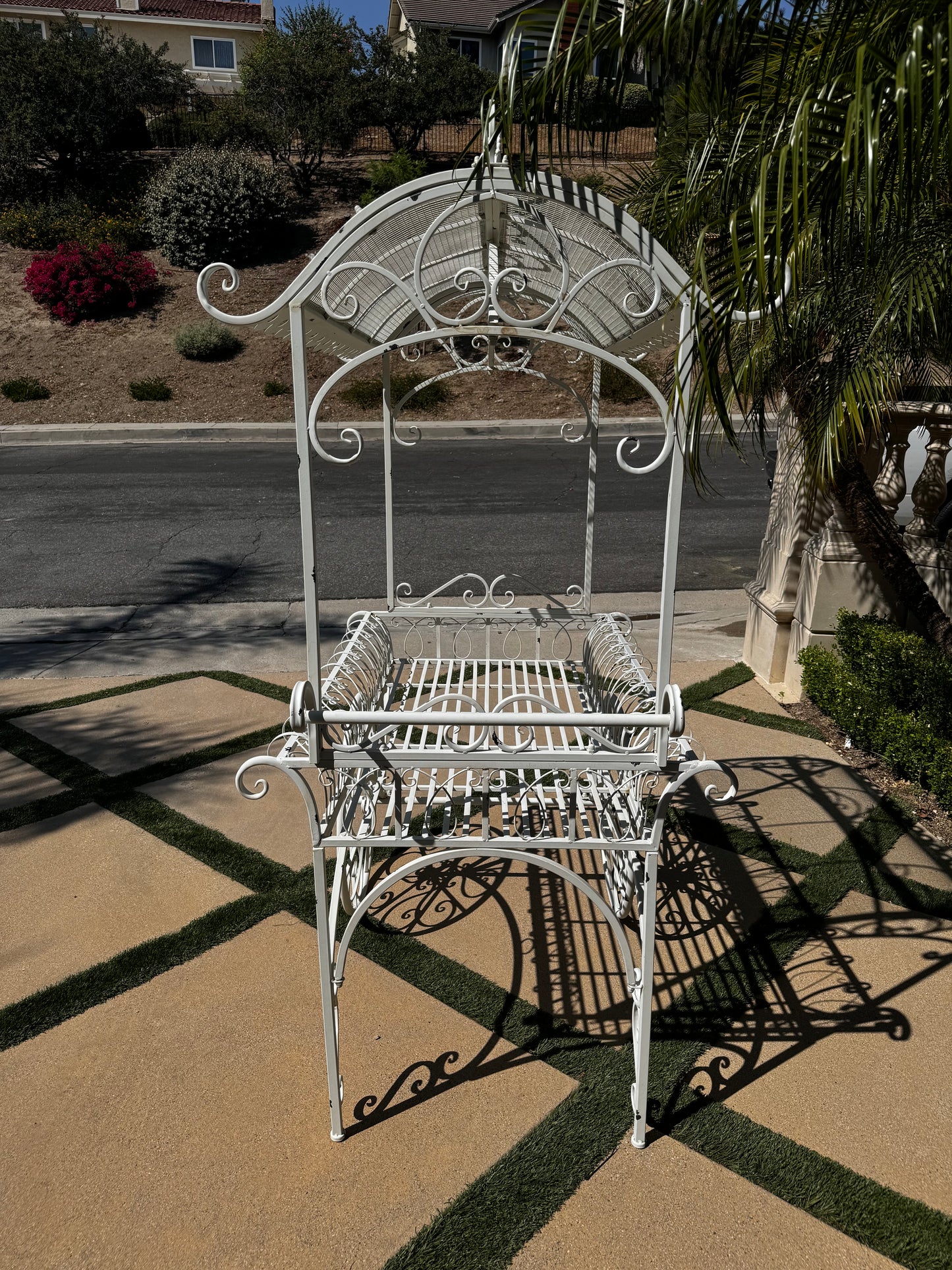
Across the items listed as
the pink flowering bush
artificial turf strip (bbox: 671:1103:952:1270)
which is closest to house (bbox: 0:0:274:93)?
the pink flowering bush

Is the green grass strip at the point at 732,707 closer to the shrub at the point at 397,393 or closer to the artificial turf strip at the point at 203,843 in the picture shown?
the artificial turf strip at the point at 203,843

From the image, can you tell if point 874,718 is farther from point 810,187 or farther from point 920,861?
point 810,187

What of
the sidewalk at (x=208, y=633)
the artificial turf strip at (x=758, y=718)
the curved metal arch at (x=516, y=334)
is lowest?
the sidewalk at (x=208, y=633)

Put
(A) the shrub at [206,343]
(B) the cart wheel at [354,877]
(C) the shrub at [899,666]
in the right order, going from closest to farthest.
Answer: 1. (B) the cart wheel at [354,877]
2. (C) the shrub at [899,666]
3. (A) the shrub at [206,343]

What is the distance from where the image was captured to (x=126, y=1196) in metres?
2.43

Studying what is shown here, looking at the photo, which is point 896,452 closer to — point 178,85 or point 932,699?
point 932,699

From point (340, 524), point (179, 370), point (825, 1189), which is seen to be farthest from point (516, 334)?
point (179, 370)

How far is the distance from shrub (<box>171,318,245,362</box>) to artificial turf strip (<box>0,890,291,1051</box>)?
61.6ft

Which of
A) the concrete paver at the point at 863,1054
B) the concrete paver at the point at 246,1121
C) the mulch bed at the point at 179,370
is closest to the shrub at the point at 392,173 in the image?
the mulch bed at the point at 179,370

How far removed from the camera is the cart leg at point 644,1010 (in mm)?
2613

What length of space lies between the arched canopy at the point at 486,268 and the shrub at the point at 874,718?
90.1 inches

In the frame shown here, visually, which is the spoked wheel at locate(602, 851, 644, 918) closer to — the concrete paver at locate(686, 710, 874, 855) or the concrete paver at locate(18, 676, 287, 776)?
the concrete paver at locate(686, 710, 874, 855)

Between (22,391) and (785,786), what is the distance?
18.7 meters

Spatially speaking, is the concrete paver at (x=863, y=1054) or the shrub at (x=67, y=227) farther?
the shrub at (x=67, y=227)
